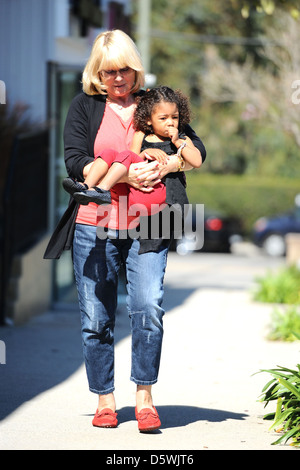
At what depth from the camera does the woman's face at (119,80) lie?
445 cm

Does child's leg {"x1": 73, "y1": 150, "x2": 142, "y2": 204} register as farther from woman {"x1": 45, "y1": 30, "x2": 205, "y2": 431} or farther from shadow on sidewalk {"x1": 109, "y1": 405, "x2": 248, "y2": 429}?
shadow on sidewalk {"x1": 109, "y1": 405, "x2": 248, "y2": 429}

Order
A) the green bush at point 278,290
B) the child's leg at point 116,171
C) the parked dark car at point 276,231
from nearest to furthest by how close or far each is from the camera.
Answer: the child's leg at point 116,171 → the green bush at point 278,290 → the parked dark car at point 276,231

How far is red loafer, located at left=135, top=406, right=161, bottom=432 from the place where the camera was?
174 inches

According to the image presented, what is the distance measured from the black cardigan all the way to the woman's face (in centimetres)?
10

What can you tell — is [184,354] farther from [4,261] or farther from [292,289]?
[292,289]

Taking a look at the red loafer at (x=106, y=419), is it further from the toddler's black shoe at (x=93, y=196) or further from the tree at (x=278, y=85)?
the tree at (x=278, y=85)

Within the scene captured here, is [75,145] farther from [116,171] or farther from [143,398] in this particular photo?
[143,398]

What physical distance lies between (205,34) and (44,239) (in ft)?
90.0

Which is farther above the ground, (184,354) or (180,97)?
(180,97)

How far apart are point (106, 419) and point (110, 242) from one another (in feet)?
3.00

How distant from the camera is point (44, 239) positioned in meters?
9.34

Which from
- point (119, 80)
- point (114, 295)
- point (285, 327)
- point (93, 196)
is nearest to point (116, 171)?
point (93, 196)

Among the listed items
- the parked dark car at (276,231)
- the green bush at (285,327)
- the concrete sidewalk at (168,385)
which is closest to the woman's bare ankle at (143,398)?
the concrete sidewalk at (168,385)
